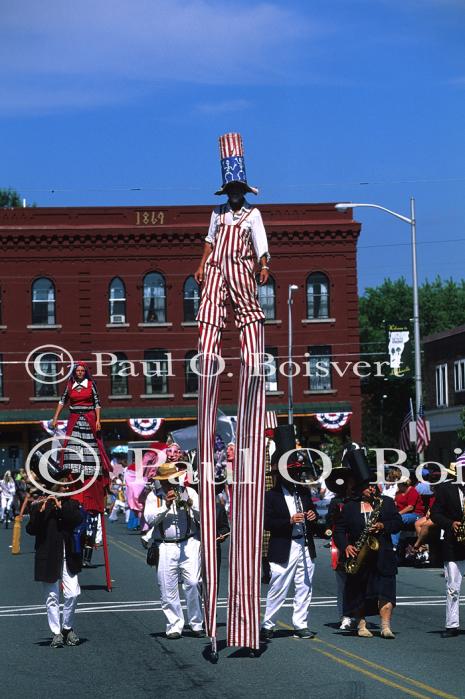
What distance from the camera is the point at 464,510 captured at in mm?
16047

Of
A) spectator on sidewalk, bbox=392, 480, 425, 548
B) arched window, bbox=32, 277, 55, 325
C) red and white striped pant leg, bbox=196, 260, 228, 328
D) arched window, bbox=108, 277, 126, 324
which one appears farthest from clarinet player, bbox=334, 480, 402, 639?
arched window, bbox=32, 277, 55, 325

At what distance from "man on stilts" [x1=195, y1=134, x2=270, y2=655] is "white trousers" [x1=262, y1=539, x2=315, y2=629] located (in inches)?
61.2

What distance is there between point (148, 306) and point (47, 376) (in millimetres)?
5520

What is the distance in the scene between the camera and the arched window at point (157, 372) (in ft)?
208

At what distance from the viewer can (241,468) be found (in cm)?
1364

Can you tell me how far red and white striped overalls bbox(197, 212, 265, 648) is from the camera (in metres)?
13.5

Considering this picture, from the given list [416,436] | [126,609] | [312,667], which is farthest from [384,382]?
[312,667]

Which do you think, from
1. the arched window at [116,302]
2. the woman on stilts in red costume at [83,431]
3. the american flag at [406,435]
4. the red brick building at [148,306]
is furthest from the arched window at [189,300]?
the woman on stilts in red costume at [83,431]

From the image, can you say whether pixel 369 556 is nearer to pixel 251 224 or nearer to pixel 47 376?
pixel 251 224

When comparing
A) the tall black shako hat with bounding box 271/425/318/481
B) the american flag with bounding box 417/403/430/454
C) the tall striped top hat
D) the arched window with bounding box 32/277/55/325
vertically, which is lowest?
the tall black shako hat with bounding box 271/425/318/481

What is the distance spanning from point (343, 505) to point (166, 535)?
205 cm

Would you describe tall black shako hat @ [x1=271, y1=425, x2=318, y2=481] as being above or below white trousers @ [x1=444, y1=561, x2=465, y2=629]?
above

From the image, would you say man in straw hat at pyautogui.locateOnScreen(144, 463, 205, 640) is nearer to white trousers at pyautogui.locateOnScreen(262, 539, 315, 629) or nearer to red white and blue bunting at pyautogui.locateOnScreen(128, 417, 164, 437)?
white trousers at pyautogui.locateOnScreen(262, 539, 315, 629)

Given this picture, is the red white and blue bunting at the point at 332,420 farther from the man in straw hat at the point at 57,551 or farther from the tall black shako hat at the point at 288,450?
the man in straw hat at the point at 57,551
